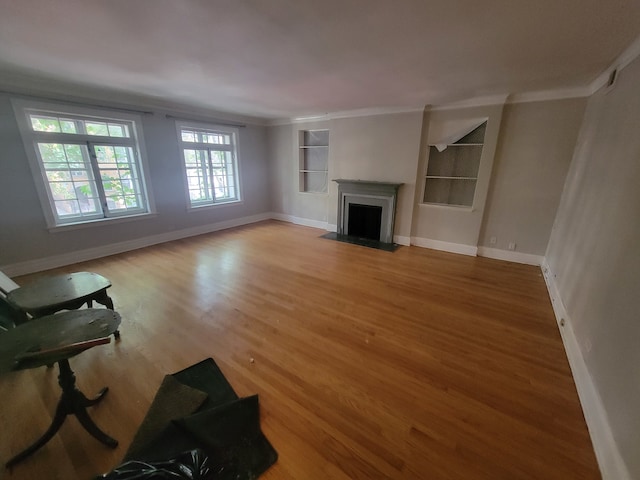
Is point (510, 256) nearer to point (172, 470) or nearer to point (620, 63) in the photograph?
point (620, 63)

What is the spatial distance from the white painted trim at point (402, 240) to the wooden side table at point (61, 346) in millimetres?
4243

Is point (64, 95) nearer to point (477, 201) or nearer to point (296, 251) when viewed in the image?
point (296, 251)

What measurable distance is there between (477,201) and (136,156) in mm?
5600

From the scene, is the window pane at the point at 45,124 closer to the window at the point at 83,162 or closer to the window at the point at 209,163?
the window at the point at 83,162

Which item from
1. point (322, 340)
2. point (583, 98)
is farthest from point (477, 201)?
point (322, 340)

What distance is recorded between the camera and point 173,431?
4.35 ft

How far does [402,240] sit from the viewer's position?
466 cm

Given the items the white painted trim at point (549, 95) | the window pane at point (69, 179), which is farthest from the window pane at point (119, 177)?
the white painted trim at point (549, 95)

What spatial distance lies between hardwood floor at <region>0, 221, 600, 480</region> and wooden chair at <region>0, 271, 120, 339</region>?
0.48 m

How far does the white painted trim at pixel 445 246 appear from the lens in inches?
162

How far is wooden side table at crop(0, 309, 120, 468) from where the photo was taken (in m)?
1.08

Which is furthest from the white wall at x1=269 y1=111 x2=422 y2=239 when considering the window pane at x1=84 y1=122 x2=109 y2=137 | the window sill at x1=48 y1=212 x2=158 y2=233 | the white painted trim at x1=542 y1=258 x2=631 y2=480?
the window pane at x1=84 y1=122 x2=109 y2=137

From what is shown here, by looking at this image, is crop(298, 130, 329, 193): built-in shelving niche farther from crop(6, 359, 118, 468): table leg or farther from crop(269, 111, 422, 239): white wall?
crop(6, 359, 118, 468): table leg

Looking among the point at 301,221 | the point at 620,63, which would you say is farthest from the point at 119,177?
the point at 620,63
